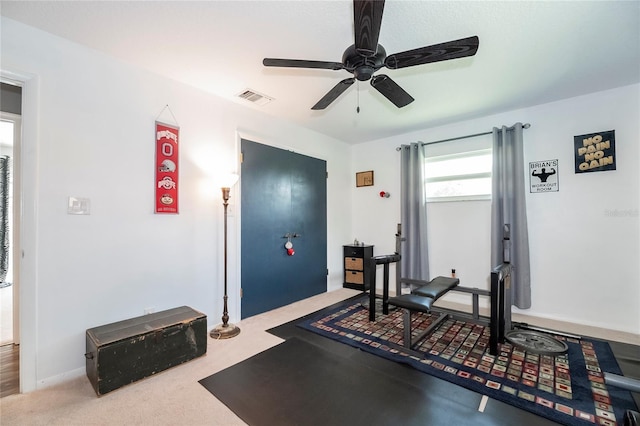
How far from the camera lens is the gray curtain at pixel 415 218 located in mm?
4121

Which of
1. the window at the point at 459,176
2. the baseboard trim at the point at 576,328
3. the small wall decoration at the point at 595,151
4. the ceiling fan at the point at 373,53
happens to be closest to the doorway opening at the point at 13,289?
the ceiling fan at the point at 373,53

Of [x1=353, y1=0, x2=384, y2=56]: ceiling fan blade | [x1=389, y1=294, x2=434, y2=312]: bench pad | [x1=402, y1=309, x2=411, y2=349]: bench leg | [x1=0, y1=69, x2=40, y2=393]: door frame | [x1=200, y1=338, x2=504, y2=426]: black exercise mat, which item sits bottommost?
[x1=200, y1=338, x2=504, y2=426]: black exercise mat

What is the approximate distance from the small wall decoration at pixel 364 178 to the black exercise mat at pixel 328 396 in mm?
3197

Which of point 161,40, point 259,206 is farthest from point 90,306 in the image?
point 161,40

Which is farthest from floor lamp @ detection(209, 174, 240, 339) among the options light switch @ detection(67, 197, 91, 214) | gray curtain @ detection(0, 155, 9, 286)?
gray curtain @ detection(0, 155, 9, 286)

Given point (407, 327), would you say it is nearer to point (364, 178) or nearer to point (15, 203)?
point (364, 178)

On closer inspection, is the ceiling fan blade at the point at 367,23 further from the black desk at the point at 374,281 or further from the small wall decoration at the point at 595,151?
the small wall decoration at the point at 595,151

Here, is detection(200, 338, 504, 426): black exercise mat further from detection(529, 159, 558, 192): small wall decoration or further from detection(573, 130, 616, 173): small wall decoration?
detection(573, 130, 616, 173): small wall decoration

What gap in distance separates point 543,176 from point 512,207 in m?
0.51

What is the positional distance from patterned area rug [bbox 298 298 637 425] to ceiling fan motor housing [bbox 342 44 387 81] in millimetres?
2257

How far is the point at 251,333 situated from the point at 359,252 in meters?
2.29

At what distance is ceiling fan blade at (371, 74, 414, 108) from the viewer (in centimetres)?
198

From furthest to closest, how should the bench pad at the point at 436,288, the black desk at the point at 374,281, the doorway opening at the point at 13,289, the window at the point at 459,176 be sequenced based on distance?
the window at the point at 459,176 < the black desk at the point at 374,281 < the bench pad at the point at 436,288 < the doorway opening at the point at 13,289

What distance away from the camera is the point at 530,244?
11.3ft
